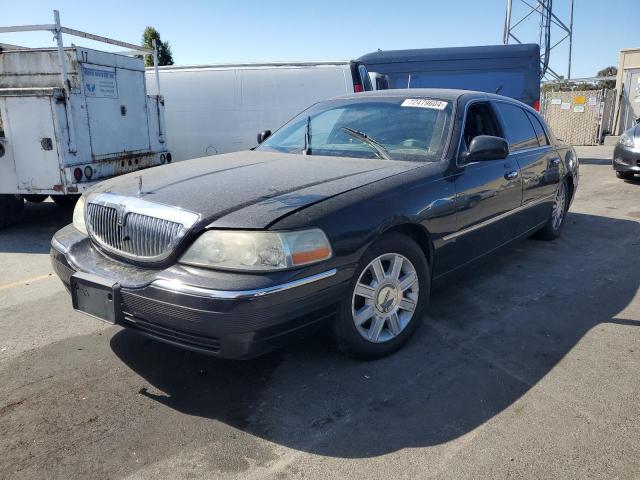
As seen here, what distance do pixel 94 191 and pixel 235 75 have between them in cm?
671

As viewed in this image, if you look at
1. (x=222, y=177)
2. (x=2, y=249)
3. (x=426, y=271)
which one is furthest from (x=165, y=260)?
(x=2, y=249)

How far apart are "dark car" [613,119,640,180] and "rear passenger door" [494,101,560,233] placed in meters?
5.72

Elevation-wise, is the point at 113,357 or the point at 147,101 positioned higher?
A: the point at 147,101

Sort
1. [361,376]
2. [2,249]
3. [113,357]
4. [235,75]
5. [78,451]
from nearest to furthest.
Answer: [78,451]
[361,376]
[113,357]
[2,249]
[235,75]

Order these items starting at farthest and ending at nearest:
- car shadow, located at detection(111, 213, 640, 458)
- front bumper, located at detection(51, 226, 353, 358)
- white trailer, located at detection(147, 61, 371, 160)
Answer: white trailer, located at detection(147, 61, 371, 160), car shadow, located at detection(111, 213, 640, 458), front bumper, located at detection(51, 226, 353, 358)

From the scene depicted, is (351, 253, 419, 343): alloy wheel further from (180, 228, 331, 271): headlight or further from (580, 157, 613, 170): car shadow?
(580, 157, 613, 170): car shadow

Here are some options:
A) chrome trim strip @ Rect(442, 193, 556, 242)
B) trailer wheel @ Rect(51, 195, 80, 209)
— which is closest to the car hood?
chrome trim strip @ Rect(442, 193, 556, 242)

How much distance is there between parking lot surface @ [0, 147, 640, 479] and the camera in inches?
93.4

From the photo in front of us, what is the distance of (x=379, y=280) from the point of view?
3.13m

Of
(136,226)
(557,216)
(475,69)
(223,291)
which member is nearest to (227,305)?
(223,291)

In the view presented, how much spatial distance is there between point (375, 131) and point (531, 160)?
1781 millimetres

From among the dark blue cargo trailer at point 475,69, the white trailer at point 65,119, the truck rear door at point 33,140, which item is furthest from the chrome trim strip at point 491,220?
the dark blue cargo trailer at point 475,69

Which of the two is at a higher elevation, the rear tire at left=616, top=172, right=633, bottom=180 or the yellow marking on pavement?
the rear tire at left=616, top=172, right=633, bottom=180

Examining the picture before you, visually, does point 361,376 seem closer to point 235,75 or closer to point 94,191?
point 94,191
